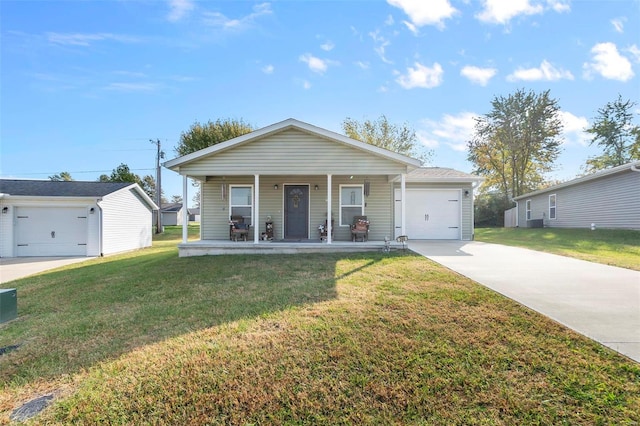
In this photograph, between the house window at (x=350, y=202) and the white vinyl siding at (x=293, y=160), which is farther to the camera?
the house window at (x=350, y=202)

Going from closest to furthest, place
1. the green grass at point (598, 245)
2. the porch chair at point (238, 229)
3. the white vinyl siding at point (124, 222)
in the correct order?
1. the green grass at point (598, 245)
2. the porch chair at point (238, 229)
3. the white vinyl siding at point (124, 222)

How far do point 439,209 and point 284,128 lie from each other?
7.13 metres

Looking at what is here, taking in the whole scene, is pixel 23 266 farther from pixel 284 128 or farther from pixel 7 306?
pixel 284 128

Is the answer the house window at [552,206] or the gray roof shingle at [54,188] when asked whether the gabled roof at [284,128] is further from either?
the house window at [552,206]

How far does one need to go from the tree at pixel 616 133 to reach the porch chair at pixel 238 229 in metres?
32.9

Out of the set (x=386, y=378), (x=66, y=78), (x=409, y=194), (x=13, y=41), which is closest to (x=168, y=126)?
(x=66, y=78)

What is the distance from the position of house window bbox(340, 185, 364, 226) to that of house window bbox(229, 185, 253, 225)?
3397 mm

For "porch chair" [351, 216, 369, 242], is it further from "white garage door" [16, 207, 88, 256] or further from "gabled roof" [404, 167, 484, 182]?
"white garage door" [16, 207, 88, 256]

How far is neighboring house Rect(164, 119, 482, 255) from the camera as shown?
873 cm

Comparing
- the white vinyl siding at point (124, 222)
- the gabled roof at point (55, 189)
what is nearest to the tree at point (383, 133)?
the white vinyl siding at point (124, 222)

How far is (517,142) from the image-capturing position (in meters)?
26.5

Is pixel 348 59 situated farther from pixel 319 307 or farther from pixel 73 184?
pixel 73 184

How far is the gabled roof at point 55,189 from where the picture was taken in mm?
12141

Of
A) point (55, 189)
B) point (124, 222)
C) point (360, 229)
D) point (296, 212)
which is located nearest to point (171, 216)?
point (124, 222)
